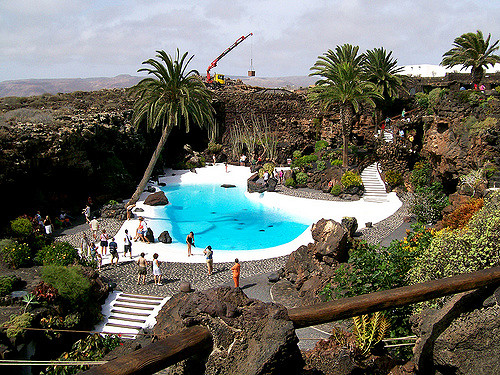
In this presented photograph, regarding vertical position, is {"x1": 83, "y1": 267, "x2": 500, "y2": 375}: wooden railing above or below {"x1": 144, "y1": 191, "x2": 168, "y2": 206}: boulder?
above

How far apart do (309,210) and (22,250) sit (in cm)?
1495

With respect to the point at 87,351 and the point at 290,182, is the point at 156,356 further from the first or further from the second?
the point at 290,182

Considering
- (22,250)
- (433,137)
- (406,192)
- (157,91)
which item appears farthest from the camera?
(406,192)

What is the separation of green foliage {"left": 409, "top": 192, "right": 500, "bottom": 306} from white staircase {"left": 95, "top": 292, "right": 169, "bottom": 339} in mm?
7906

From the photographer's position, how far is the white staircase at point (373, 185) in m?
24.1

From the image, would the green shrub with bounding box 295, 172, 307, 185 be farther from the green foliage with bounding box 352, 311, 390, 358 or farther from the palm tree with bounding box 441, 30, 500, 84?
the green foliage with bounding box 352, 311, 390, 358

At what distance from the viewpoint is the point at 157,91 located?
2253 centimetres

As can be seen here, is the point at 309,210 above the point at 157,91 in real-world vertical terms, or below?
below

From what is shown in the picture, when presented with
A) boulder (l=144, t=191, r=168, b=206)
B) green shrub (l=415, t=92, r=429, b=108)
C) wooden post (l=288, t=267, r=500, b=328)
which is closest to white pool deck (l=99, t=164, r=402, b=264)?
boulder (l=144, t=191, r=168, b=206)

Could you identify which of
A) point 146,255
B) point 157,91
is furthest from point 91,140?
point 146,255

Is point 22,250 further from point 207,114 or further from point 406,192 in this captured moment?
point 406,192

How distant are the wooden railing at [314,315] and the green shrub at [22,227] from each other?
16.4 metres

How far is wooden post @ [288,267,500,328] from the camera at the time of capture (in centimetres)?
278

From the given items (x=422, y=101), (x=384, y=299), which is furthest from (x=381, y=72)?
(x=384, y=299)
